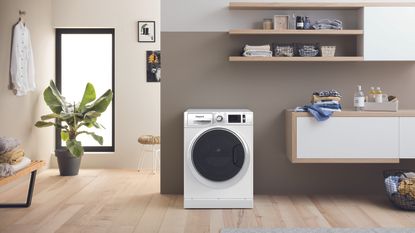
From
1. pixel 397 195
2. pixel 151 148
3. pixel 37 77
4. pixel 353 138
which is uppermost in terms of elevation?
pixel 37 77

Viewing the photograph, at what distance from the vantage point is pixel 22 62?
19.6 ft

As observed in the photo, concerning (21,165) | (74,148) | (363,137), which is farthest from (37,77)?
(363,137)

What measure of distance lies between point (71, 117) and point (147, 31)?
4.98ft

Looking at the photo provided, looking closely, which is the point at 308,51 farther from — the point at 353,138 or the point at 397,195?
the point at 397,195

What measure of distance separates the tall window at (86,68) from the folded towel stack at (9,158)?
2.82m

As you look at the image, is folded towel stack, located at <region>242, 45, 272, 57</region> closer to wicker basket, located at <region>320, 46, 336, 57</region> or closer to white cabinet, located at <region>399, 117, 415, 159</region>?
wicker basket, located at <region>320, 46, 336, 57</region>

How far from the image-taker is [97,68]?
7.46 meters

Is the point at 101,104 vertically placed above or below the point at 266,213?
above

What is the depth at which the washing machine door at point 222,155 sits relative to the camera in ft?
15.0

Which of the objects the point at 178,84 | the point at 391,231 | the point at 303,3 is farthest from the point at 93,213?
the point at 303,3

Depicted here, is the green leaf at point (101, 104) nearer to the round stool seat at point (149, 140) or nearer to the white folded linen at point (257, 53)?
the round stool seat at point (149, 140)

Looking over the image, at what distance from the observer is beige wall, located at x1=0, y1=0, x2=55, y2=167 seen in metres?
5.69

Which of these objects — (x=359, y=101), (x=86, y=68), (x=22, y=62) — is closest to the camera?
(x=359, y=101)

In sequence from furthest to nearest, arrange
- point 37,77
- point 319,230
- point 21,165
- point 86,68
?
point 86,68 → point 37,77 → point 21,165 → point 319,230
